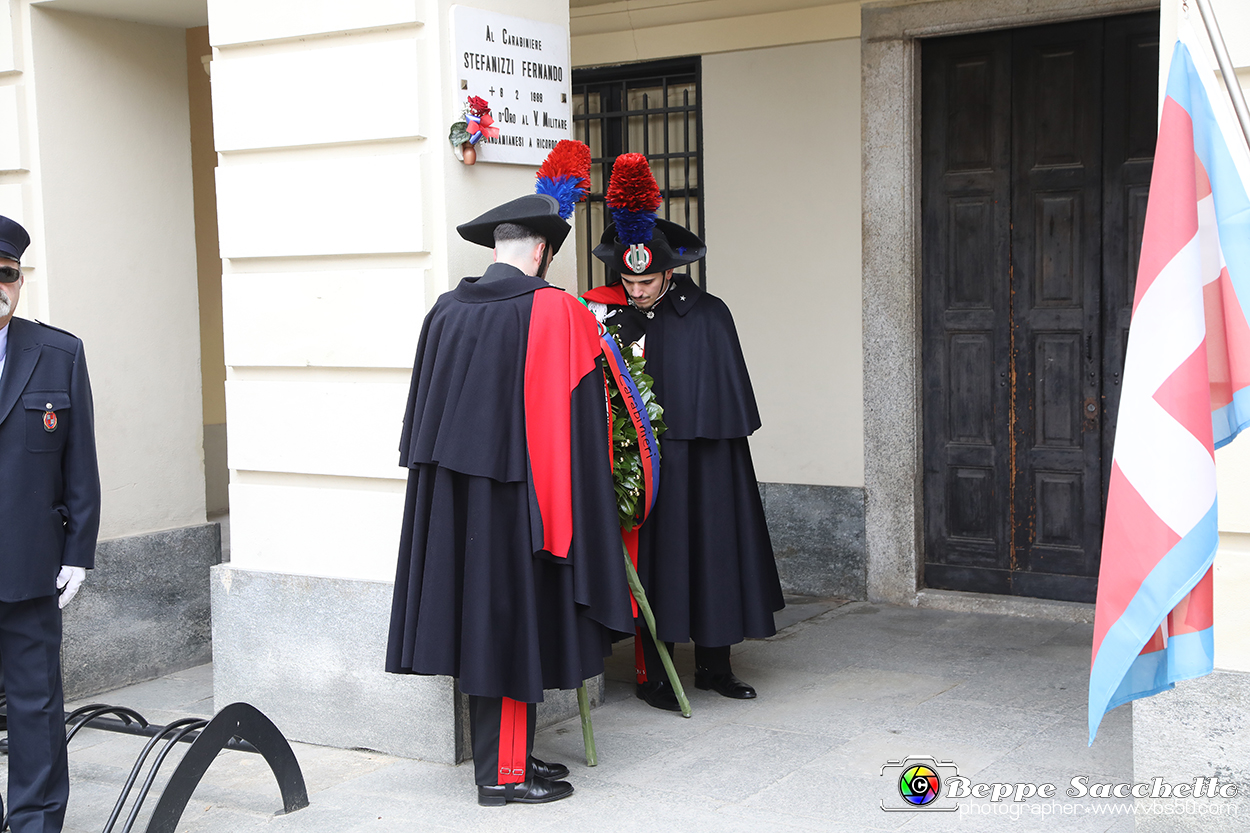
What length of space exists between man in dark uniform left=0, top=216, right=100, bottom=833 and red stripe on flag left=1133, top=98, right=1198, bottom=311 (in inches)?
120

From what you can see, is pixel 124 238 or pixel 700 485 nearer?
pixel 700 485

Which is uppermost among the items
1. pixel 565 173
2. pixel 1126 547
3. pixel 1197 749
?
pixel 565 173

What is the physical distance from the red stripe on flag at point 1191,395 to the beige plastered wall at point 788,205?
13.7 feet

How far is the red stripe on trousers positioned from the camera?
13.5 feet

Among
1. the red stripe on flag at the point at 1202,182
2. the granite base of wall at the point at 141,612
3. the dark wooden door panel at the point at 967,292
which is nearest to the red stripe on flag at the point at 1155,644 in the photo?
the red stripe on flag at the point at 1202,182

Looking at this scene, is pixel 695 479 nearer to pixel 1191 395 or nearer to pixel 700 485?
pixel 700 485

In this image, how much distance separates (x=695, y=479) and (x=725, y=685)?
89 cm

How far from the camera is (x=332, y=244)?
475 cm

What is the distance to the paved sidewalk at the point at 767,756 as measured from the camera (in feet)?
13.1

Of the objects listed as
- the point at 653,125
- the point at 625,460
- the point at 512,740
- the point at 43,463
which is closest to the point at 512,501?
the point at 625,460

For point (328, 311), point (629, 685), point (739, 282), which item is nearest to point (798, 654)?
point (629, 685)

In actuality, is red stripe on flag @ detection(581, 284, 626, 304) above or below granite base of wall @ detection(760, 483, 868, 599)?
above

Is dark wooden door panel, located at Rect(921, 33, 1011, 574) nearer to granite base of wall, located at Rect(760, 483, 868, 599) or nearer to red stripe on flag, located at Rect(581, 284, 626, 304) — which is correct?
granite base of wall, located at Rect(760, 483, 868, 599)

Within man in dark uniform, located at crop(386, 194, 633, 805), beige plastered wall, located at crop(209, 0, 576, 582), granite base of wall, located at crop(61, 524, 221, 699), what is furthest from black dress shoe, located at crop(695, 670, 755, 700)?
granite base of wall, located at crop(61, 524, 221, 699)
